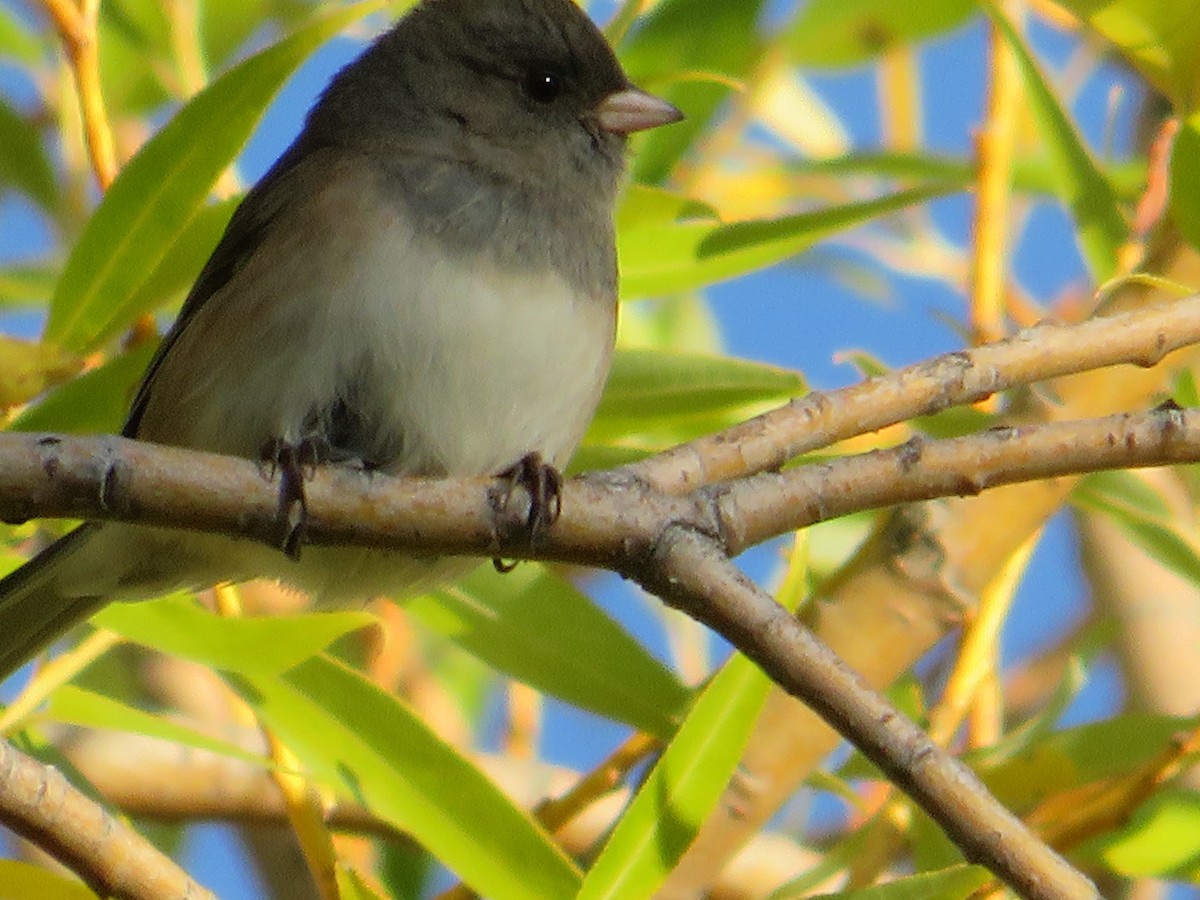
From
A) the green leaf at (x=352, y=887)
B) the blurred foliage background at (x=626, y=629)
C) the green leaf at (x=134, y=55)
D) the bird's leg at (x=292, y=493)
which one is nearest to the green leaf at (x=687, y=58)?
the blurred foliage background at (x=626, y=629)

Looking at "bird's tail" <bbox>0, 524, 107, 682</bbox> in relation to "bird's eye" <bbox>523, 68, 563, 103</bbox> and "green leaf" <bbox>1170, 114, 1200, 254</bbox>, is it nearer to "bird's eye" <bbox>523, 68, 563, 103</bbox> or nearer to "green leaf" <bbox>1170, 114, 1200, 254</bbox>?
"bird's eye" <bbox>523, 68, 563, 103</bbox>

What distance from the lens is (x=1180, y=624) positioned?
2.70 meters

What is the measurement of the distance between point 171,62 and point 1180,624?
5.47 feet

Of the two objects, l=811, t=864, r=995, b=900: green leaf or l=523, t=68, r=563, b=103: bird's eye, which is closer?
l=811, t=864, r=995, b=900: green leaf

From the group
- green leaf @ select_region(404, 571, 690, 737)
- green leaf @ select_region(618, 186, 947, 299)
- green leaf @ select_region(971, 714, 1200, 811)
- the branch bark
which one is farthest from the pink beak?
green leaf @ select_region(971, 714, 1200, 811)

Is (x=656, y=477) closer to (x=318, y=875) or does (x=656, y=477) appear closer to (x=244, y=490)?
(x=244, y=490)

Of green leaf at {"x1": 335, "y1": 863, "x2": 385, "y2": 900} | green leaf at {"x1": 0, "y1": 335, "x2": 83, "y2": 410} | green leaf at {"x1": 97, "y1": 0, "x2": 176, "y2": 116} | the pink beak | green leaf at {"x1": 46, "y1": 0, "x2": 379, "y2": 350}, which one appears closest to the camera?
green leaf at {"x1": 335, "y1": 863, "x2": 385, "y2": 900}

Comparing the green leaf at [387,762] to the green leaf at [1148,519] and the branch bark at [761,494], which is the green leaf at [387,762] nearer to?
the branch bark at [761,494]

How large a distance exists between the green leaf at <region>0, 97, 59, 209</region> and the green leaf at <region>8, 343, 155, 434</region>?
0.70m

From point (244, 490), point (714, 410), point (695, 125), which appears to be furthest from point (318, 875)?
point (695, 125)

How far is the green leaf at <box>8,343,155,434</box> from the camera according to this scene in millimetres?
1808

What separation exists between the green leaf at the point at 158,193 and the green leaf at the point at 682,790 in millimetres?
713

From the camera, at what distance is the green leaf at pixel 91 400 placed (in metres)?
1.81

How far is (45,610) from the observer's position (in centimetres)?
188
